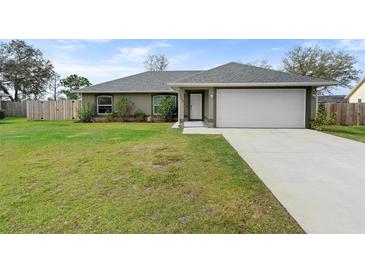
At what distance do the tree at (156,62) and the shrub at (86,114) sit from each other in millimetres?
22551

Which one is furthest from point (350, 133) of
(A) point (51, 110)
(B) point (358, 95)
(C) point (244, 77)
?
(A) point (51, 110)

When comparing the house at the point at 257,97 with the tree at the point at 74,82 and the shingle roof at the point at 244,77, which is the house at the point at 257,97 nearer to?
the shingle roof at the point at 244,77

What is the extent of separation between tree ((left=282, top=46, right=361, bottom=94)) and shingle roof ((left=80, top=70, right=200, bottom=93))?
61.1 ft

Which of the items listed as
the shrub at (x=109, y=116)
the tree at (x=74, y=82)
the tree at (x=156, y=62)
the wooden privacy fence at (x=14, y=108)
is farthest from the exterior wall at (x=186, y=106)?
the tree at (x=74, y=82)

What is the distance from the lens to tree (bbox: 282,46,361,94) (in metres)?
33.3

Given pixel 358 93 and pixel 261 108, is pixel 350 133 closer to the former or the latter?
pixel 261 108

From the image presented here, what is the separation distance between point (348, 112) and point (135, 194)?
18.6m

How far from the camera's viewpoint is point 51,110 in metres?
22.9

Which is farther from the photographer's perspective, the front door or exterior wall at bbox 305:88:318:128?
the front door

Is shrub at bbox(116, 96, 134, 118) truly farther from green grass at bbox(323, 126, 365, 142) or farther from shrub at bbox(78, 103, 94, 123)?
green grass at bbox(323, 126, 365, 142)

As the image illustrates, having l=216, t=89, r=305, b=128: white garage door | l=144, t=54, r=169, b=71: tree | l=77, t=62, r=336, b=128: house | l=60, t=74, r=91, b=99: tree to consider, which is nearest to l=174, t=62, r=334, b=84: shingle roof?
l=77, t=62, r=336, b=128: house
